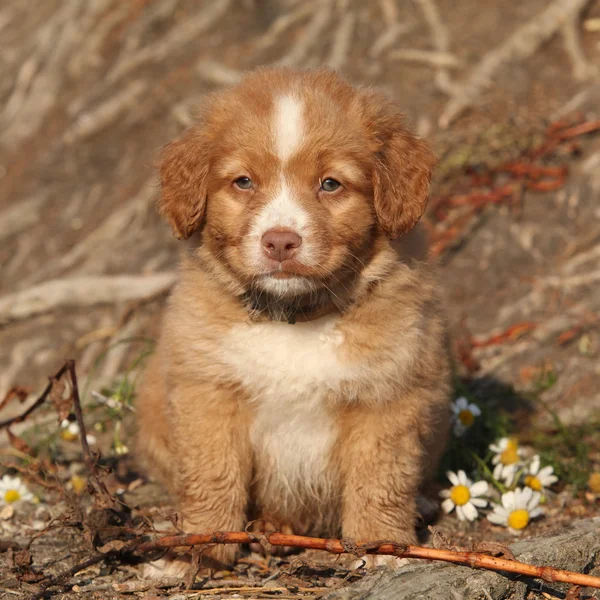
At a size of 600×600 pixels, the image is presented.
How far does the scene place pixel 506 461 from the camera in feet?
15.0

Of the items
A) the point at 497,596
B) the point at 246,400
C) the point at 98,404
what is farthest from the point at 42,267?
the point at 497,596

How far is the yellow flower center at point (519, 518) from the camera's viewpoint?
167 inches

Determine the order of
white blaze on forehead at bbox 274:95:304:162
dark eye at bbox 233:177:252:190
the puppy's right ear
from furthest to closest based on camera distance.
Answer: the puppy's right ear
dark eye at bbox 233:177:252:190
white blaze on forehead at bbox 274:95:304:162

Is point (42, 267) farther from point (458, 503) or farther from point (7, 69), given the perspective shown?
point (458, 503)

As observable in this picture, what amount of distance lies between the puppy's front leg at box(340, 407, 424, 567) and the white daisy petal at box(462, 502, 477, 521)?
0.66 m

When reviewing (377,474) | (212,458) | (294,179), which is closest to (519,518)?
(377,474)

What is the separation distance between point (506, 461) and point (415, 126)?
240 centimetres

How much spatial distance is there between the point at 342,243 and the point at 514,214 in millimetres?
3787

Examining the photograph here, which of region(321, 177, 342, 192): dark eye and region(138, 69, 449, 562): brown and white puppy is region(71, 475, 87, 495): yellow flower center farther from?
region(321, 177, 342, 192): dark eye

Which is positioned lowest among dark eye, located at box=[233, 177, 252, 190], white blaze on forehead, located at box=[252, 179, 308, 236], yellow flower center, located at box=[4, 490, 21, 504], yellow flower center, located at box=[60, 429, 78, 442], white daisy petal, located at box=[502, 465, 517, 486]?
yellow flower center, located at box=[4, 490, 21, 504]

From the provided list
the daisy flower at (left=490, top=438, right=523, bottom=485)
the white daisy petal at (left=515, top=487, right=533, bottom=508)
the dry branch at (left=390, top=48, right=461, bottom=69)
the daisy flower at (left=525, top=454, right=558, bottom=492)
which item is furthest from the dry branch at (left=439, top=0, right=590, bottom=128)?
the white daisy petal at (left=515, top=487, right=533, bottom=508)

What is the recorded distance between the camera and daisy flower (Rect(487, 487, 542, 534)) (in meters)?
4.25

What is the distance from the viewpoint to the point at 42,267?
7.70m

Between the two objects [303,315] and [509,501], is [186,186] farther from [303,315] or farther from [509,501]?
[509,501]
